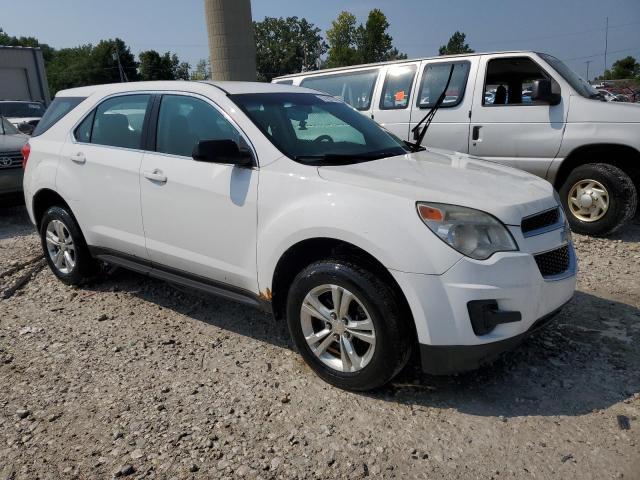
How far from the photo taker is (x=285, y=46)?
316ft

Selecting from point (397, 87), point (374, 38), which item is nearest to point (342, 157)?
point (397, 87)

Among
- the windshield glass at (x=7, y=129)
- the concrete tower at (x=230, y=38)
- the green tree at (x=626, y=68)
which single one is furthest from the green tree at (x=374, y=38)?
the windshield glass at (x=7, y=129)

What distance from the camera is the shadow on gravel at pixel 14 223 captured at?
22.8ft

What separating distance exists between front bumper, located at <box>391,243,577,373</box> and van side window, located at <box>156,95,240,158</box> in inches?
62.7

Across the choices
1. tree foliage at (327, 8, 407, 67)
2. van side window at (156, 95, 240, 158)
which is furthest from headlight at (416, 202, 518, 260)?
tree foliage at (327, 8, 407, 67)

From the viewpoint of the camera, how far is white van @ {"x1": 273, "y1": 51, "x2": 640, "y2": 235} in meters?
5.56

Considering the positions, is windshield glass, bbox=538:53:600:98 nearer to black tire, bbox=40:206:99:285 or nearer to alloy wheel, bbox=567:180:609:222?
alloy wheel, bbox=567:180:609:222

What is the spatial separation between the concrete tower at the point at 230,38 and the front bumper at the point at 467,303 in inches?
773

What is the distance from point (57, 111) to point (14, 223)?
366 centimetres

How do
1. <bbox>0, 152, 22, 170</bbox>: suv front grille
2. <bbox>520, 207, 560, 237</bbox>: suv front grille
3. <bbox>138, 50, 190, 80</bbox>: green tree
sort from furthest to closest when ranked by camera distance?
<bbox>138, 50, 190, 80</bbox>: green tree < <bbox>0, 152, 22, 170</bbox>: suv front grille < <bbox>520, 207, 560, 237</bbox>: suv front grille

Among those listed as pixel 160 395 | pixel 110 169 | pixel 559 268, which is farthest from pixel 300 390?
pixel 110 169

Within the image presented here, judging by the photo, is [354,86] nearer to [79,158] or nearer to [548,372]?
[79,158]

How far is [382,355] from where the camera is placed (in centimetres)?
273

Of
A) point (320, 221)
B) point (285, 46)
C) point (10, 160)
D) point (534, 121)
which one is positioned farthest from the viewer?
point (285, 46)
